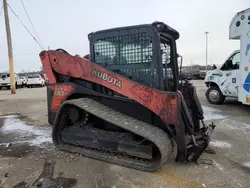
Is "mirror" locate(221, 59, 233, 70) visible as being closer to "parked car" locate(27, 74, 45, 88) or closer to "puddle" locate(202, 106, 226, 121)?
"puddle" locate(202, 106, 226, 121)

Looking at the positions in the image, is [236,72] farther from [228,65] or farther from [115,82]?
[115,82]

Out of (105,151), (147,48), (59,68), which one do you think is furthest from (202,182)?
(59,68)

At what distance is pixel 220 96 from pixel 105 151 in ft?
22.3

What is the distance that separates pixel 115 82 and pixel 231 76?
20.5 ft

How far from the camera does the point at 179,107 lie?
3152 millimetres

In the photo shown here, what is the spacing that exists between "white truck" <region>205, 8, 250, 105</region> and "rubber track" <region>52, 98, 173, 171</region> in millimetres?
4830

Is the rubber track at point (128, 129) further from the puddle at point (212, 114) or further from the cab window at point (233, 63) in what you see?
the cab window at point (233, 63)

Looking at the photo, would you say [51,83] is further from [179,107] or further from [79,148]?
[179,107]

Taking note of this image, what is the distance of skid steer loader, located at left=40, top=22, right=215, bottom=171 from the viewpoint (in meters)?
3.31

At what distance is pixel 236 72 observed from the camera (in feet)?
26.2

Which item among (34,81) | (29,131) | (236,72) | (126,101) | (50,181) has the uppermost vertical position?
(236,72)

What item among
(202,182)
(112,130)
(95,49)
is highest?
(95,49)

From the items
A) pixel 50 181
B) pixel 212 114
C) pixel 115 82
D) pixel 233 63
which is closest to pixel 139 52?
pixel 115 82

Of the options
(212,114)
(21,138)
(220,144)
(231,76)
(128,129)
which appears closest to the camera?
(128,129)
